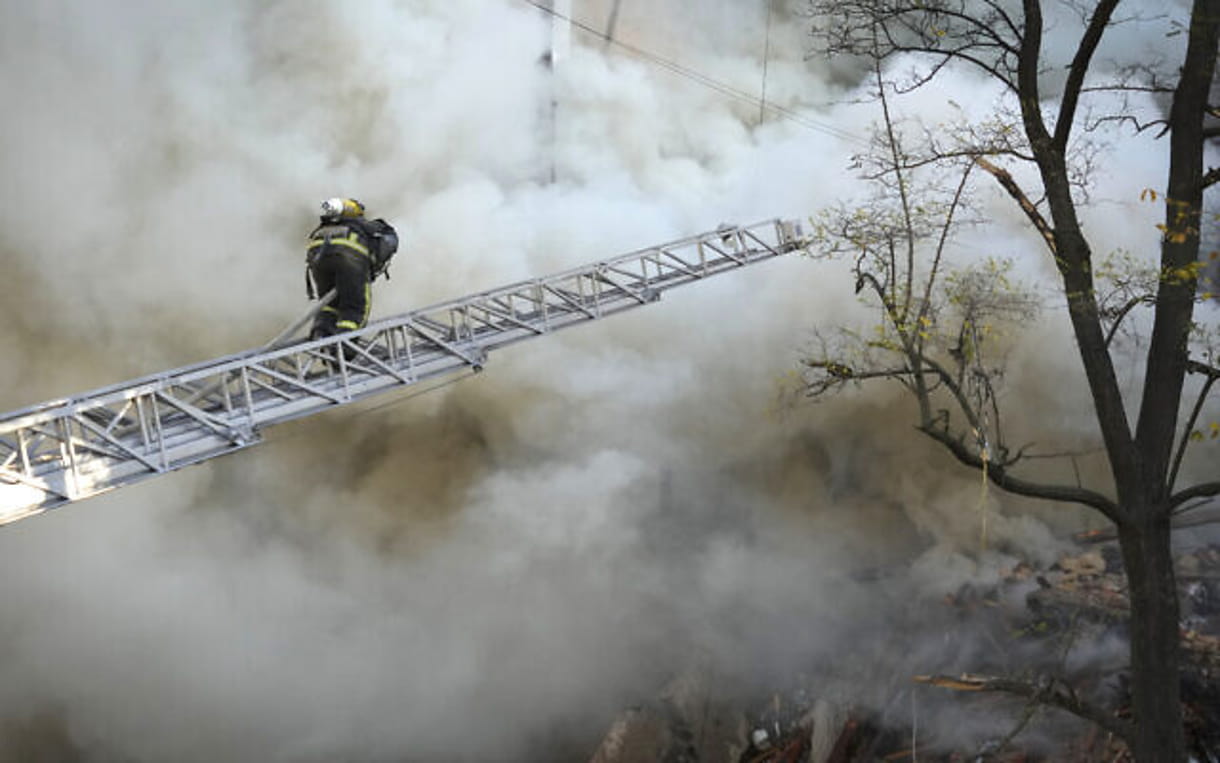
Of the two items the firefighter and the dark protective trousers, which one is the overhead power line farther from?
the dark protective trousers

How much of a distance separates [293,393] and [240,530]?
4.69 metres

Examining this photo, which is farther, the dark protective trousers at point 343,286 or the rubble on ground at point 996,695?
the rubble on ground at point 996,695

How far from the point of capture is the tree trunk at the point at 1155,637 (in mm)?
6691

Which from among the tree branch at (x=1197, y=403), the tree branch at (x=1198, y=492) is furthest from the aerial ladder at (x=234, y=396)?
the tree branch at (x=1198, y=492)

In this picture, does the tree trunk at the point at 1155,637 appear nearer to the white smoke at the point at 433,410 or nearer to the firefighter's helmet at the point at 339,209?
the white smoke at the point at 433,410

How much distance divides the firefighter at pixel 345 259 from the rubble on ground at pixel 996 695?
5688 millimetres

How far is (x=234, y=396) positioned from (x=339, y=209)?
1.72 meters

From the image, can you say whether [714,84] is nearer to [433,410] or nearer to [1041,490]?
[433,410]

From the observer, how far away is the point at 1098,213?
14.8 metres

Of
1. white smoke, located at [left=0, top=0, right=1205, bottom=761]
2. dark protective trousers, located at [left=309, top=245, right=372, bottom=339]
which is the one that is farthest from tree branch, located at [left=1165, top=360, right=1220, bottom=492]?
white smoke, located at [left=0, top=0, right=1205, bottom=761]

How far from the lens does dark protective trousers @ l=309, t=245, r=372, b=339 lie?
884 centimetres

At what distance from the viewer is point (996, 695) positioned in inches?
434

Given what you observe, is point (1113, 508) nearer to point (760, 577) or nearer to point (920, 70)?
point (760, 577)

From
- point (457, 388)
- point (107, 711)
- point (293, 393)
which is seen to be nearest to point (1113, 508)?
point (293, 393)
